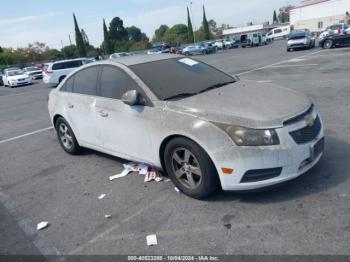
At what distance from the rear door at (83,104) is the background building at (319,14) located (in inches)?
3311

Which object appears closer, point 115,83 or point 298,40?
point 115,83

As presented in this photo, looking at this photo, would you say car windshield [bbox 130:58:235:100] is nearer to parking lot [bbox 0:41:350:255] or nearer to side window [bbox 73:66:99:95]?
side window [bbox 73:66:99:95]

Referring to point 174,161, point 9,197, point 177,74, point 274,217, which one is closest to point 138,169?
point 174,161

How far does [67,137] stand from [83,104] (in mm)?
1080

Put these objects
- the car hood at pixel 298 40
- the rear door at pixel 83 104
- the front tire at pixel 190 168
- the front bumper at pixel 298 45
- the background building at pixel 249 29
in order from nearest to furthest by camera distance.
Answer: the front tire at pixel 190 168 < the rear door at pixel 83 104 < the car hood at pixel 298 40 < the front bumper at pixel 298 45 < the background building at pixel 249 29

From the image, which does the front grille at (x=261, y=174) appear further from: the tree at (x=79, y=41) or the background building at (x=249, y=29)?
the background building at (x=249, y=29)

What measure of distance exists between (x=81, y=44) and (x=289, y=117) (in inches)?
2618

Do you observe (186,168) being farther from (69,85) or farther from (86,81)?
(69,85)

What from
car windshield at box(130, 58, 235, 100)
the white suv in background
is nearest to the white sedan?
the white suv in background

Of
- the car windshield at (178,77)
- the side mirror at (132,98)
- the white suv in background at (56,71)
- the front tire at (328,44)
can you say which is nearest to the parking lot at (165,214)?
the side mirror at (132,98)

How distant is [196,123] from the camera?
3.44 meters

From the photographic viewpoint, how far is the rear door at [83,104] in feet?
15.8

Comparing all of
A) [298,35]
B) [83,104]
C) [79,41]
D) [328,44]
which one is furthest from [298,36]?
[79,41]

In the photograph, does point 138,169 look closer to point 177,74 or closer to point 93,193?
point 93,193
